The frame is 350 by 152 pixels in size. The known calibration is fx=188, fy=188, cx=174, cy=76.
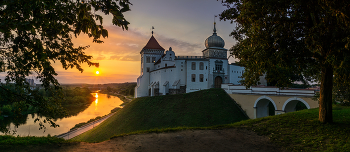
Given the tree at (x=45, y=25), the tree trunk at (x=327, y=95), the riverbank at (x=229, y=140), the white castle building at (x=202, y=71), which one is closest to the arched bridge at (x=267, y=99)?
the white castle building at (x=202, y=71)

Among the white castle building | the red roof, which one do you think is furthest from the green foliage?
the red roof

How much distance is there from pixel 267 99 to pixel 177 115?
34.9ft

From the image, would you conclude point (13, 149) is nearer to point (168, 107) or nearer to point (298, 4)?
point (298, 4)

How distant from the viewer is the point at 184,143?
7863 mm

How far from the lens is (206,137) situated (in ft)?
28.5

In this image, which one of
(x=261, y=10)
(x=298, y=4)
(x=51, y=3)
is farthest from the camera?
(x=261, y=10)

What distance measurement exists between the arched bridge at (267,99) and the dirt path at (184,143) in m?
12.3

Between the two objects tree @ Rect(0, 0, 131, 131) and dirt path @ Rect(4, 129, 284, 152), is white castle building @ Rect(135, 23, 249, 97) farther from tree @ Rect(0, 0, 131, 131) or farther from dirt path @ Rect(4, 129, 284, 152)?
tree @ Rect(0, 0, 131, 131)

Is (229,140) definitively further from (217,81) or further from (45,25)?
(217,81)

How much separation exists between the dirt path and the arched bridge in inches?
483

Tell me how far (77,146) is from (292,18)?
35.0ft

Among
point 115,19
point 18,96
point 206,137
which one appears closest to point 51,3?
point 115,19

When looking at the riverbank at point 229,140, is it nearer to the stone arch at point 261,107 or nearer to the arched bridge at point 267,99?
the arched bridge at point 267,99

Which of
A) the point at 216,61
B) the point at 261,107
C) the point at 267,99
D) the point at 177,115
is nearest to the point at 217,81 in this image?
the point at 216,61
